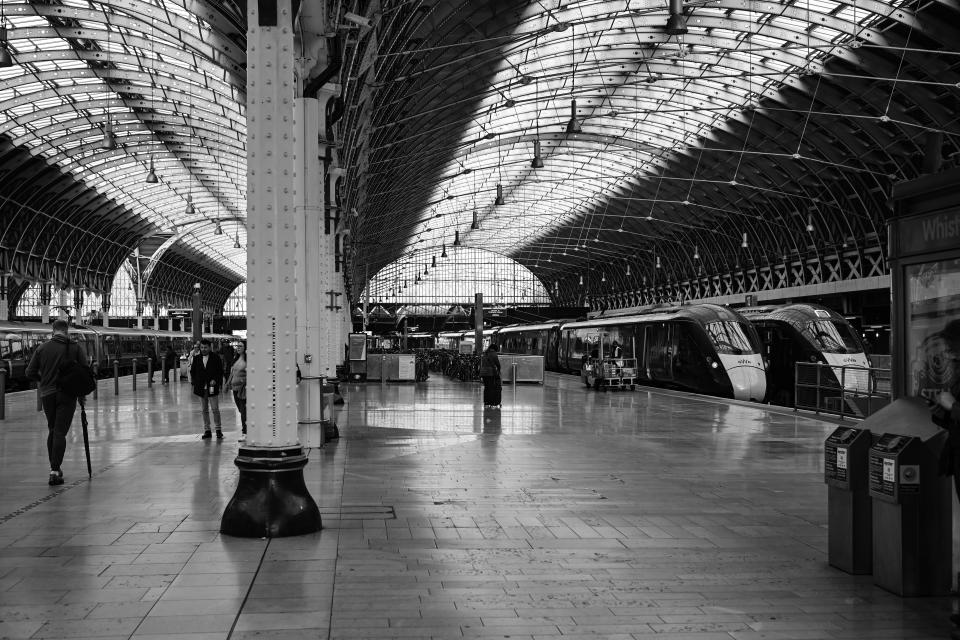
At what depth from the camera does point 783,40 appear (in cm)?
3694

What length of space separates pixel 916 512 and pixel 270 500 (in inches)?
185

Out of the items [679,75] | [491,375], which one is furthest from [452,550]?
[679,75]

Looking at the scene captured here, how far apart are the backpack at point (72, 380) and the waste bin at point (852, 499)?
791cm

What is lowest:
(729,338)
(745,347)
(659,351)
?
(659,351)

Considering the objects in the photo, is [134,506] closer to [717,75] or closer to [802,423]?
[802,423]

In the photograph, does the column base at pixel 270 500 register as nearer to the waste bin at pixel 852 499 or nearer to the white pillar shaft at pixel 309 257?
the waste bin at pixel 852 499

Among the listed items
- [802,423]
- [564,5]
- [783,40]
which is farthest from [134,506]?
[783,40]

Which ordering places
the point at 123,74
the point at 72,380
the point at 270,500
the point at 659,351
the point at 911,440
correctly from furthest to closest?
the point at 123,74
the point at 659,351
the point at 72,380
the point at 270,500
the point at 911,440

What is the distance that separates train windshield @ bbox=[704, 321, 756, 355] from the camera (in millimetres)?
30531

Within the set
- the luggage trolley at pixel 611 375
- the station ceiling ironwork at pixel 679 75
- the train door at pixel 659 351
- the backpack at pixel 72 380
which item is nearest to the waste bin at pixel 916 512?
the backpack at pixel 72 380

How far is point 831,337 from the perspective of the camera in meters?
30.1

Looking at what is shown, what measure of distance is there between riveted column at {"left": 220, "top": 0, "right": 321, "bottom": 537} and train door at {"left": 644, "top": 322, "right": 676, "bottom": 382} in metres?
26.5

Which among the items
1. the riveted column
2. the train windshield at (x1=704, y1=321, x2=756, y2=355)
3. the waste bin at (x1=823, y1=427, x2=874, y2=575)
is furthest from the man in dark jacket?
the train windshield at (x1=704, y1=321, x2=756, y2=355)

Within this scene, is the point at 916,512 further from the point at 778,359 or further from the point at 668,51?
the point at 668,51
